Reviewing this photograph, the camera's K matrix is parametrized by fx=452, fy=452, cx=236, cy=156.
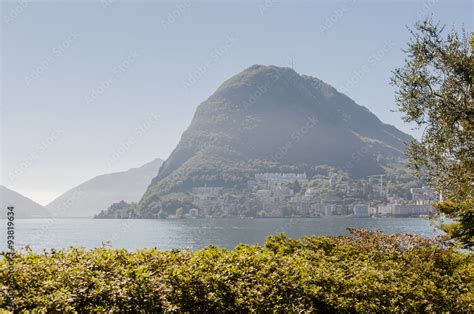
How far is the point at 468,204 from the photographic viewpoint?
14.5 m

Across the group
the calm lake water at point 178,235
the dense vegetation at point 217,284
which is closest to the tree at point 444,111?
the dense vegetation at point 217,284

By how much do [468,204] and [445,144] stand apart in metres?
2.13

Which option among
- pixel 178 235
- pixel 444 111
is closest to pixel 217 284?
pixel 444 111

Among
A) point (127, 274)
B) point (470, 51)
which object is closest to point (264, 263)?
point (127, 274)

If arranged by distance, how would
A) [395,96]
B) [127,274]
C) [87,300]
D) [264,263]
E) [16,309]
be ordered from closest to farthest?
[16,309] → [87,300] → [127,274] → [264,263] → [395,96]

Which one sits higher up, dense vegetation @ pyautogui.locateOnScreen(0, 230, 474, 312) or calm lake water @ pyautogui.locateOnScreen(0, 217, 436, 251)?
dense vegetation @ pyautogui.locateOnScreen(0, 230, 474, 312)

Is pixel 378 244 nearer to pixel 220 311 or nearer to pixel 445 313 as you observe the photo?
pixel 445 313

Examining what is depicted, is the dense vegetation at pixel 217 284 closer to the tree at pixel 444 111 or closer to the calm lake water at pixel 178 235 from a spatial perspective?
the tree at pixel 444 111

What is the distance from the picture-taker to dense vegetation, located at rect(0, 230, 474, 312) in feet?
19.5

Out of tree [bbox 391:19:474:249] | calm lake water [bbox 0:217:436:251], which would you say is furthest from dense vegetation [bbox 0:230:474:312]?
calm lake water [bbox 0:217:436:251]

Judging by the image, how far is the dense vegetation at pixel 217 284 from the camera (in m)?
5.95

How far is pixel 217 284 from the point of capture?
285 inches

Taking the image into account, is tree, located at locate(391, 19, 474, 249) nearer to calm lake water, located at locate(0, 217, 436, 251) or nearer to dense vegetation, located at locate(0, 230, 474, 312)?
dense vegetation, located at locate(0, 230, 474, 312)

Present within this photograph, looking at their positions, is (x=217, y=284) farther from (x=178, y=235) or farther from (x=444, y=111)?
(x=178, y=235)
